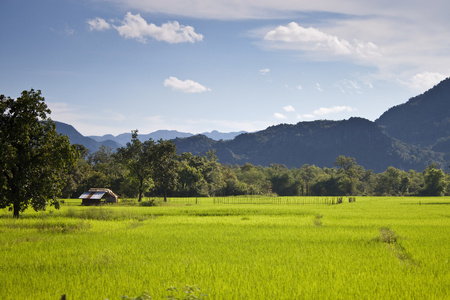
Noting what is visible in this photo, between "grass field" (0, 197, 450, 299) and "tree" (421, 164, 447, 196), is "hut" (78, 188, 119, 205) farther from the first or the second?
"tree" (421, 164, 447, 196)

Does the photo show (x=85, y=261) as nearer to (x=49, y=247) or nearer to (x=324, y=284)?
(x=49, y=247)

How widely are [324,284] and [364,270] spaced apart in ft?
9.70

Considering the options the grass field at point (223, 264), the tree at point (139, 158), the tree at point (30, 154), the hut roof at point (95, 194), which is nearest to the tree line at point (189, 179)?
the tree at point (139, 158)

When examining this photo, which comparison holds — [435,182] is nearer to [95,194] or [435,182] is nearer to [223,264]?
[95,194]

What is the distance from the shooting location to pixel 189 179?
100250 mm

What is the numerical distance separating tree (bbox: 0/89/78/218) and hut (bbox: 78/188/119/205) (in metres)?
32.4

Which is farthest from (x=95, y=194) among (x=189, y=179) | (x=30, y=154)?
(x=189, y=179)

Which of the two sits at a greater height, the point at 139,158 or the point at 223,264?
the point at 139,158

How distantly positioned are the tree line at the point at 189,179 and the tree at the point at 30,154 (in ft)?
125

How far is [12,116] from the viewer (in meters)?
29.2

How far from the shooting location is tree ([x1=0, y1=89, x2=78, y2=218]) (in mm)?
28875

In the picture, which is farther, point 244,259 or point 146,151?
point 146,151

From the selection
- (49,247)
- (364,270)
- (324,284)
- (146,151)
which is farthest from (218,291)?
(146,151)

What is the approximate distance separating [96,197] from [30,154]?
34886 millimetres
